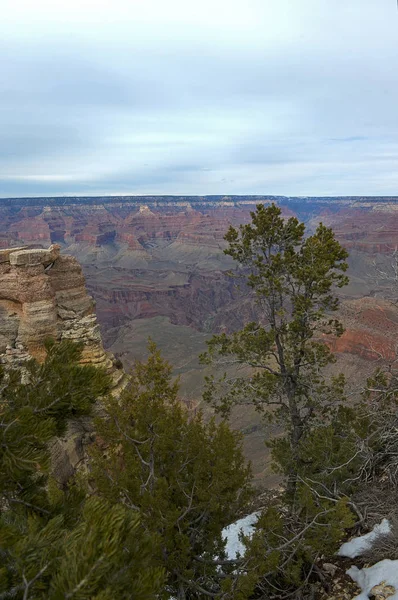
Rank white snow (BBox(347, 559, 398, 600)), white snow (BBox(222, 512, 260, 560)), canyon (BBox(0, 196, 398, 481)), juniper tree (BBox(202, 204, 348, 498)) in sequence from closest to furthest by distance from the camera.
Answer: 1. white snow (BBox(347, 559, 398, 600))
2. juniper tree (BBox(202, 204, 348, 498))
3. white snow (BBox(222, 512, 260, 560))
4. canyon (BBox(0, 196, 398, 481))

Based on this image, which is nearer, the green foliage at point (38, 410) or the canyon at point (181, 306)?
the green foliage at point (38, 410)

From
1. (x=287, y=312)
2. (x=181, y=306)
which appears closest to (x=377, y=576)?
(x=287, y=312)

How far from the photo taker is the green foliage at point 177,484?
19.8 feet

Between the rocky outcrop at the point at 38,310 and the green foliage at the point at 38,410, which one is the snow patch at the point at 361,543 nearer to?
the green foliage at the point at 38,410

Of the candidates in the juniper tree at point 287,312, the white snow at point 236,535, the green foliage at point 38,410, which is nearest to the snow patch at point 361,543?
the juniper tree at point 287,312

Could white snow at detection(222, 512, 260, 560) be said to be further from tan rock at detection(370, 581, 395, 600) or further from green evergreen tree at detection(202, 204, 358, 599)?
tan rock at detection(370, 581, 395, 600)

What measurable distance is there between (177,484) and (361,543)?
3.40 meters

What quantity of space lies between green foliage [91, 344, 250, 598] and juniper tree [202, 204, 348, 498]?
3.39 meters

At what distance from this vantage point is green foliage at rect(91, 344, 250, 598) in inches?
238

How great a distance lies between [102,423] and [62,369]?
3.90 meters

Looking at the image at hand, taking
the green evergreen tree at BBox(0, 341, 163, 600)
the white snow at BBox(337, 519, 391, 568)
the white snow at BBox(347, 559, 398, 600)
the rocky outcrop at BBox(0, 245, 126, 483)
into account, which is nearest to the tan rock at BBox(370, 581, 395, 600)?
the white snow at BBox(347, 559, 398, 600)

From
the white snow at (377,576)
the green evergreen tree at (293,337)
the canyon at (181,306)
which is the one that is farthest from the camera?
the canyon at (181,306)

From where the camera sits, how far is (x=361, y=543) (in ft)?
22.2

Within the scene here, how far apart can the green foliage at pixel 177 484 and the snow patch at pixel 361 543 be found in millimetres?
1934
